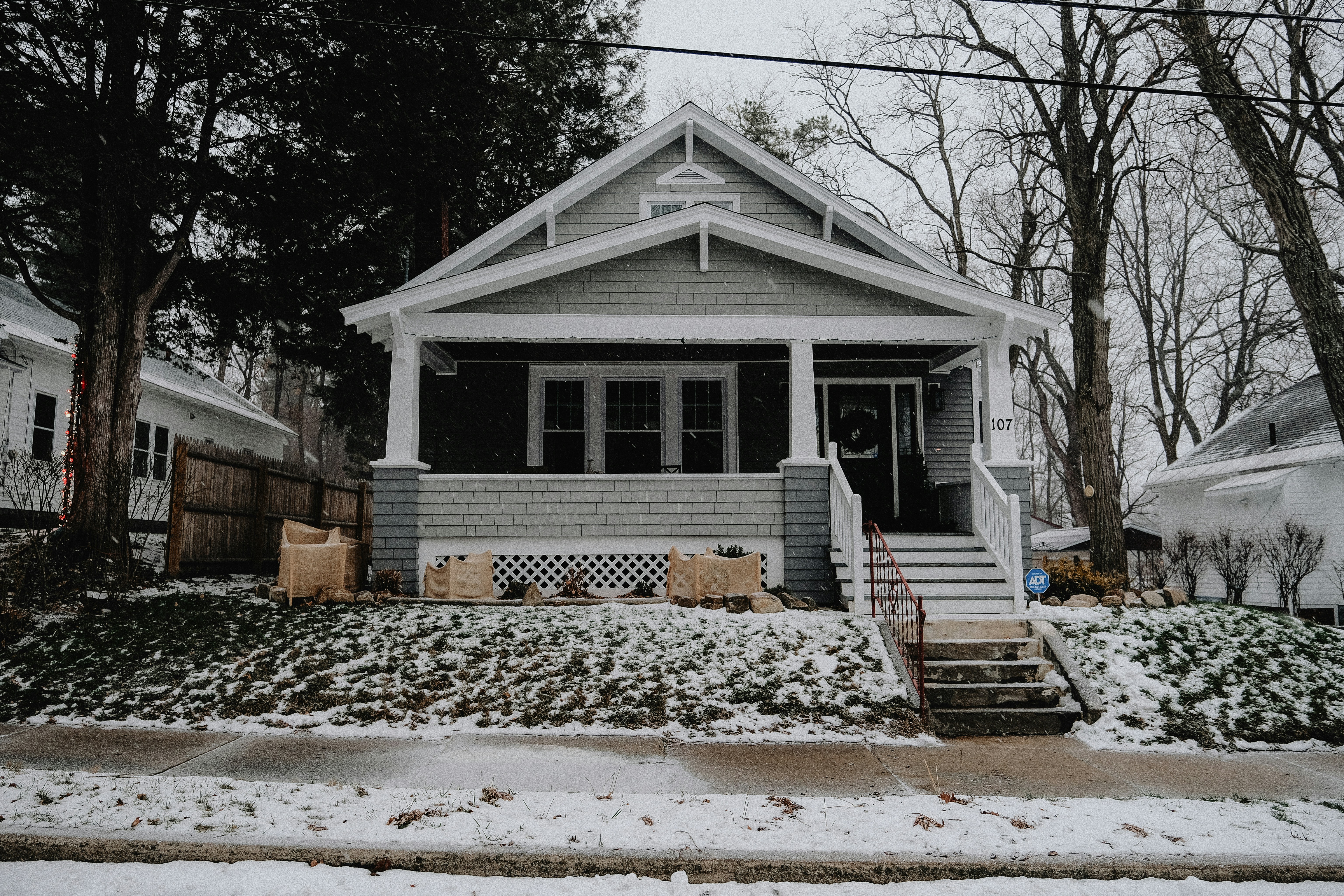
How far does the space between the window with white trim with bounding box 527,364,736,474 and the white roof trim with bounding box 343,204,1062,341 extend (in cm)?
246

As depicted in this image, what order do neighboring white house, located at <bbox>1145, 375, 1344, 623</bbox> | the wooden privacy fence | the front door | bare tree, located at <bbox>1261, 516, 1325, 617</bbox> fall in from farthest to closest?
1. neighboring white house, located at <bbox>1145, 375, 1344, 623</bbox>
2. bare tree, located at <bbox>1261, 516, 1325, 617</bbox>
3. the front door
4. the wooden privacy fence

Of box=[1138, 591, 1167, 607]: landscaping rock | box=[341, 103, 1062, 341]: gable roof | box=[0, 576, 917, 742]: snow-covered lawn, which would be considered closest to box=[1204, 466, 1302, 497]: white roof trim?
box=[341, 103, 1062, 341]: gable roof

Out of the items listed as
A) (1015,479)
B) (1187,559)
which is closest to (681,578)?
(1015,479)

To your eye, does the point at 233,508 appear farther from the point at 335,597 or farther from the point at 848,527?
the point at 848,527

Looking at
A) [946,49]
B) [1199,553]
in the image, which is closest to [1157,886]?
[1199,553]

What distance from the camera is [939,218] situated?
1057 inches

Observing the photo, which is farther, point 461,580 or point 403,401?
point 403,401

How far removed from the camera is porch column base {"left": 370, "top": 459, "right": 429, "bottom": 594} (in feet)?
35.1

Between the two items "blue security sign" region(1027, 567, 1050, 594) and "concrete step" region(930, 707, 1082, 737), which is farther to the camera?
"blue security sign" region(1027, 567, 1050, 594)

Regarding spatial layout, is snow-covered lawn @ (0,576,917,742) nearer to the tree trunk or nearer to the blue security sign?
the blue security sign

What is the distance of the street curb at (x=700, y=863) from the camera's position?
4.14 metres

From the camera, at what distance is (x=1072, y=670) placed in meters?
7.74

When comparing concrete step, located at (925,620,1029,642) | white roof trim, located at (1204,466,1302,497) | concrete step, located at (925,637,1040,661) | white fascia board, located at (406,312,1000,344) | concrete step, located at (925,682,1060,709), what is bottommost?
concrete step, located at (925,682,1060,709)

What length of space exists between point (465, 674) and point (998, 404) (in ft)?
23.7
